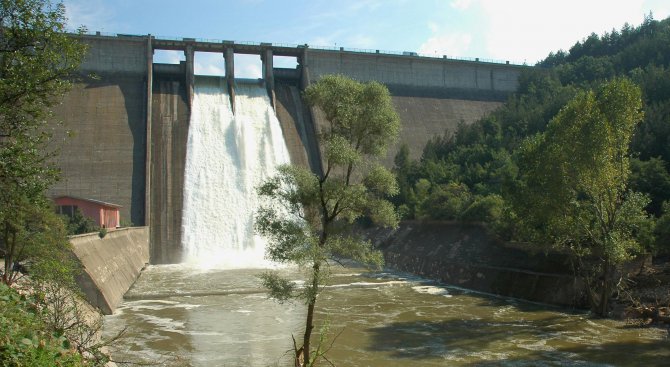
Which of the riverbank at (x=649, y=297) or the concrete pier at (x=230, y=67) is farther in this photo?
the concrete pier at (x=230, y=67)

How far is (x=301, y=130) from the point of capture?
143 feet

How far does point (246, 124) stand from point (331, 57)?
10.9 meters

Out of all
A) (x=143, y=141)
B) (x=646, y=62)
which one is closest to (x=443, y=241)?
(x=143, y=141)

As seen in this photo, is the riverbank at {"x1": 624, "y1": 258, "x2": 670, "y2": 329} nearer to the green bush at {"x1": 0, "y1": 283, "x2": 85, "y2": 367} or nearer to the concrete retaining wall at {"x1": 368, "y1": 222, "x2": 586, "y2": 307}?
the concrete retaining wall at {"x1": 368, "y1": 222, "x2": 586, "y2": 307}

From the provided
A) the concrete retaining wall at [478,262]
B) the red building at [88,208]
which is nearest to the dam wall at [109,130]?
the red building at [88,208]

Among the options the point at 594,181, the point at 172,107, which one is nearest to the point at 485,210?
the point at 594,181

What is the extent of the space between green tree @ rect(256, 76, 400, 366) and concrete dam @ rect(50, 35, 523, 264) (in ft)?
79.6

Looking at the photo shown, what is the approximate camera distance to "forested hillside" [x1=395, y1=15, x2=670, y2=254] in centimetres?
2422

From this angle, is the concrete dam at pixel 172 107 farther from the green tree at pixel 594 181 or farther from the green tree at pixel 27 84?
Answer: the green tree at pixel 27 84

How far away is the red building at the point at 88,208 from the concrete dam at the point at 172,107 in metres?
1.38

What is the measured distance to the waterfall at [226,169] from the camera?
3559 centimetres

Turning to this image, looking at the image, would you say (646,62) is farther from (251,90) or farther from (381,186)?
(381,186)

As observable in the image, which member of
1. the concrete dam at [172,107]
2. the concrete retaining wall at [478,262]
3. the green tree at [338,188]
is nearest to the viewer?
the green tree at [338,188]

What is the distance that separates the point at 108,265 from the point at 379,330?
11.1m
